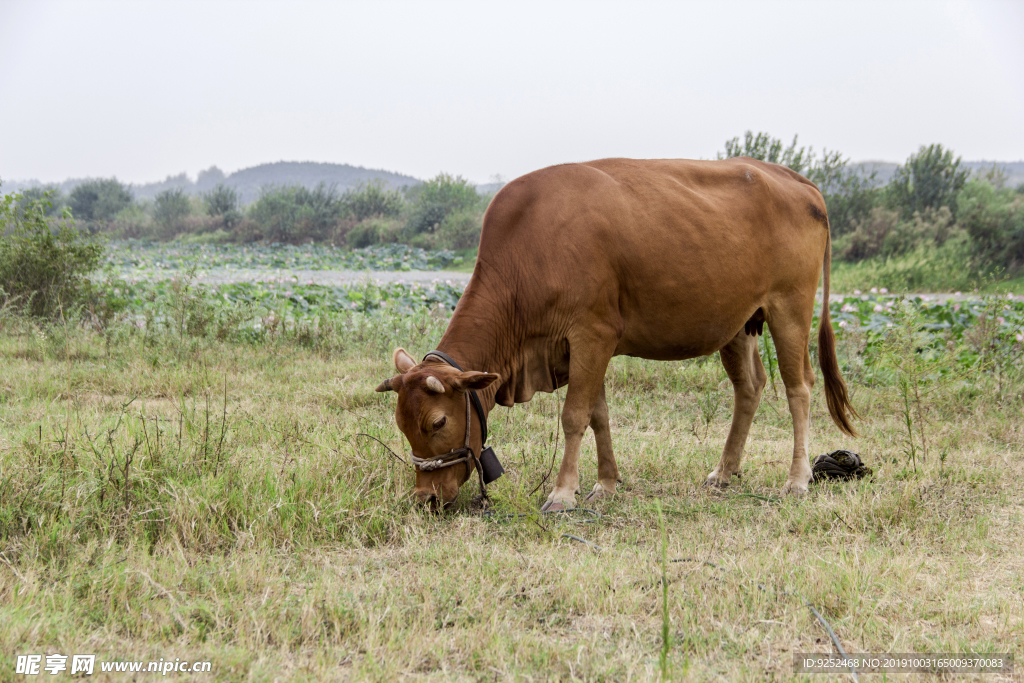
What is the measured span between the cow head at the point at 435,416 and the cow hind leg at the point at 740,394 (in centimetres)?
178

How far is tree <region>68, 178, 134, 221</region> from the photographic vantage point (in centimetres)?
4088

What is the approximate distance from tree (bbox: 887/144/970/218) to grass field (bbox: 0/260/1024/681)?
18.3 metres

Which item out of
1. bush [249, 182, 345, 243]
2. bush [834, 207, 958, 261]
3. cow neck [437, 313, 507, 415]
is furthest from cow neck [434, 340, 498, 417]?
bush [249, 182, 345, 243]

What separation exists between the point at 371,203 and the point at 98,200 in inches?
755

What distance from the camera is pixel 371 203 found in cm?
3341

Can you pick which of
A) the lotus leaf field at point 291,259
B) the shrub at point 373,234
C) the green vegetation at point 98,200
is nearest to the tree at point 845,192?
the lotus leaf field at point 291,259

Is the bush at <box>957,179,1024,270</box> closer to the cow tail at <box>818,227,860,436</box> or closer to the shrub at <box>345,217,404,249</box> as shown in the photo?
the cow tail at <box>818,227,860,436</box>

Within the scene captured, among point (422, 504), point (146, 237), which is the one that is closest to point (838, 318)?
point (422, 504)

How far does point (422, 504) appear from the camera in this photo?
3.62 m

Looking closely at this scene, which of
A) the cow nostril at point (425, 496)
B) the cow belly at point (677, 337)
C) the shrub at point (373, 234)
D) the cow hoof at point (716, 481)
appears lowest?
the cow hoof at point (716, 481)

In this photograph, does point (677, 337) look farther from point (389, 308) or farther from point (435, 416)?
point (389, 308)

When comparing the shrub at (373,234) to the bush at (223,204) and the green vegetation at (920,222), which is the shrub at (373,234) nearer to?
the bush at (223,204)

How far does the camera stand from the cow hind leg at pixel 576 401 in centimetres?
390

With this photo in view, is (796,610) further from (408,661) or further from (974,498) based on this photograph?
(974,498)
